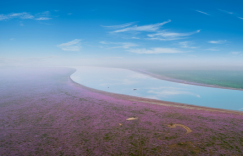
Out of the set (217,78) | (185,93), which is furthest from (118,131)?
(217,78)

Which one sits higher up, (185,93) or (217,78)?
(217,78)

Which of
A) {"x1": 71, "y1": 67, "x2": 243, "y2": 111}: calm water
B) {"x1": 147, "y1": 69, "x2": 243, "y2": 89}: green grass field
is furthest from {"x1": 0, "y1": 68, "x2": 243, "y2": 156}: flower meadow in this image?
{"x1": 147, "y1": 69, "x2": 243, "y2": 89}: green grass field

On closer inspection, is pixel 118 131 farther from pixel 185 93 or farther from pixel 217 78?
pixel 217 78

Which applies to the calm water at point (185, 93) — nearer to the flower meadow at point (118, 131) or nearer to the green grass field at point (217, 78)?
the flower meadow at point (118, 131)

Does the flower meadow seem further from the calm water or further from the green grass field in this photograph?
the green grass field

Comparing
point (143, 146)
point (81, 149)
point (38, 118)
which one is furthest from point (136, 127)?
point (38, 118)

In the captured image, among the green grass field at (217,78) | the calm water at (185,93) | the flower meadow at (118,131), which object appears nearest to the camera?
the flower meadow at (118,131)

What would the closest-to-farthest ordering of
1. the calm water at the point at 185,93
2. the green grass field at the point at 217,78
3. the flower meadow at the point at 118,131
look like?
the flower meadow at the point at 118,131, the calm water at the point at 185,93, the green grass field at the point at 217,78

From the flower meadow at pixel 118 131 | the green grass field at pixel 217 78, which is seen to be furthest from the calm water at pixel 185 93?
the green grass field at pixel 217 78
